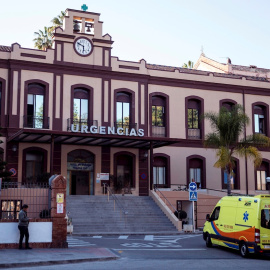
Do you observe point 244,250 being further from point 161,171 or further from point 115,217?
point 161,171

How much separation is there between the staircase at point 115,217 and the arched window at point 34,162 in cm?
377

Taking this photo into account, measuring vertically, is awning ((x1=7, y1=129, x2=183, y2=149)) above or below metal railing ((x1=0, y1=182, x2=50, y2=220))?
above

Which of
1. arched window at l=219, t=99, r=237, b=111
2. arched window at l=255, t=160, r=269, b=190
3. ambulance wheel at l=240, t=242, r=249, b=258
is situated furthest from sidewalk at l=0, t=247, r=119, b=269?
arched window at l=255, t=160, r=269, b=190

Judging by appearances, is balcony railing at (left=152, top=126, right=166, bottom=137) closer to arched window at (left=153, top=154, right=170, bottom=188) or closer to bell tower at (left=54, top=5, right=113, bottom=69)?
arched window at (left=153, top=154, right=170, bottom=188)

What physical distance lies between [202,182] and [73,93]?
1218 cm

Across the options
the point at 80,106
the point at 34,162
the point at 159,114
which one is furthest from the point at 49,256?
the point at 159,114

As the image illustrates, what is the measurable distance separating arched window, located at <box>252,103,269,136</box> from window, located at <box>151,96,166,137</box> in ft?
27.0

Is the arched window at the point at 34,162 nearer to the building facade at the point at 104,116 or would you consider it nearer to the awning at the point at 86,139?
the building facade at the point at 104,116

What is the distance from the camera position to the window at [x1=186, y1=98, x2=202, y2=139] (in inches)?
1495

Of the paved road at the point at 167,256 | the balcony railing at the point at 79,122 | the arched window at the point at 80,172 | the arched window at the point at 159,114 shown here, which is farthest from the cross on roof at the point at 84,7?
the paved road at the point at 167,256

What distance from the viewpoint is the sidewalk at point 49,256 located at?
14087 millimetres

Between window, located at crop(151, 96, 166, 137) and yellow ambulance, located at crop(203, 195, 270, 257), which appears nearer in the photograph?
yellow ambulance, located at crop(203, 195, 270, 257)

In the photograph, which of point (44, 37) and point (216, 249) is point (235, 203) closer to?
point (216, 249)

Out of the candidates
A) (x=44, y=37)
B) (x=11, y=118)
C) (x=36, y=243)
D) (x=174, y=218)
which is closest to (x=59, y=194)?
(x=36, y=243)
